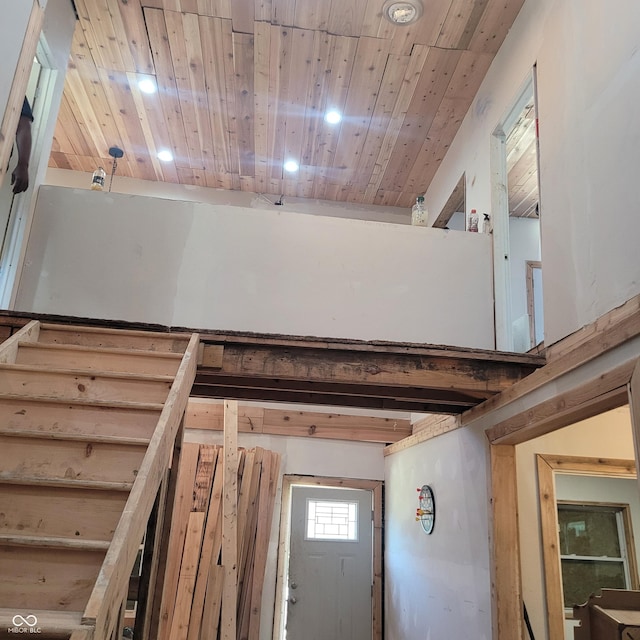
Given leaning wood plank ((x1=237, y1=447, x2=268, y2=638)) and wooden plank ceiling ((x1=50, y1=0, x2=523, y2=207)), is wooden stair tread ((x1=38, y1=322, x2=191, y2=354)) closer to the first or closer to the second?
wooden plank ceiling ((x1=50, y1=0, x2=523, y2=207))

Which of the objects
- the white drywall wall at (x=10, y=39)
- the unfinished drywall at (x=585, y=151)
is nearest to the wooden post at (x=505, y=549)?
the unfinished drywall at (x=585, y=151)

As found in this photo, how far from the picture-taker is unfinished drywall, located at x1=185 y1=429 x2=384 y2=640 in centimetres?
574

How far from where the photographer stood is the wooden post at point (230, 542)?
477cm

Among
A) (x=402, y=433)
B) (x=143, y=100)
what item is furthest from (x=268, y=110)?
(x=402, y=433)

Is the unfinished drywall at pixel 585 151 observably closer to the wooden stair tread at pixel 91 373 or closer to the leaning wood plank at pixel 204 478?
the wooden stair tread at pixel 91 373

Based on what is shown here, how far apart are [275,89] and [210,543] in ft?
12.9

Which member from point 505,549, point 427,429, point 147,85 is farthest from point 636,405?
point 147,85

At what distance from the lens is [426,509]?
15.6 ft

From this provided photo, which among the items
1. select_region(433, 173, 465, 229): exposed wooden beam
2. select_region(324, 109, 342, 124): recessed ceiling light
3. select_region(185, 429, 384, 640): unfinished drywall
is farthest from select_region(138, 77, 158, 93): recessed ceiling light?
select_region(185, 429, 384, 640): unfinished drywall

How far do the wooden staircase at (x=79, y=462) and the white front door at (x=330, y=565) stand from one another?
12.3ft

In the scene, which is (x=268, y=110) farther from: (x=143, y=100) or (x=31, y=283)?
(x=31, y=283)

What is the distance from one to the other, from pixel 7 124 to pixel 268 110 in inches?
104

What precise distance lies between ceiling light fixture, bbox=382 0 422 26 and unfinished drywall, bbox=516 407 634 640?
3.07m

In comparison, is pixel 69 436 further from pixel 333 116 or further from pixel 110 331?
pixel 333 116
